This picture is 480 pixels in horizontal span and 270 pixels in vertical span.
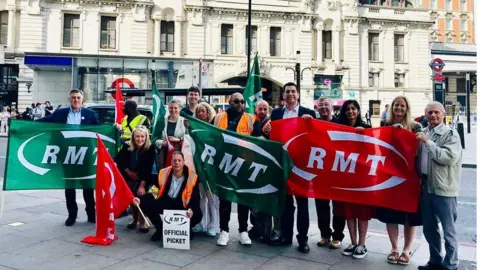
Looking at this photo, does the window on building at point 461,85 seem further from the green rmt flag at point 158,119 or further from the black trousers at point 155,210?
the black trousers at point 155,210

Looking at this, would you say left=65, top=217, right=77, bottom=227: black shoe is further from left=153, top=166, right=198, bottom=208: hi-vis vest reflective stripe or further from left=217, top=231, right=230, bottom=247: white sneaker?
left=217, top=231, right=230, bottom=247: white sneaker

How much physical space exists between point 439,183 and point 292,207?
191cm

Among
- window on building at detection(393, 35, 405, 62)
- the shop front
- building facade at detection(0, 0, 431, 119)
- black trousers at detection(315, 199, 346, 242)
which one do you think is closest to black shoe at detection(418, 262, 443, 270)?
black trousers at detection(315, 199, 346, 242)

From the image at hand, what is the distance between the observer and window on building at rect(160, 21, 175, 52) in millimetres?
38312

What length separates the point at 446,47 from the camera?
59.6 metres

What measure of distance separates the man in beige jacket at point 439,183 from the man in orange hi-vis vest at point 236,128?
7.42ft

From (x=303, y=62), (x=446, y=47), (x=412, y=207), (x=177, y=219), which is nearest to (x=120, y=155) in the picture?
(x=177, y=219)

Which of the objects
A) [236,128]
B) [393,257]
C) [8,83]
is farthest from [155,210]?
[8,83]

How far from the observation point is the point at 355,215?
201 inches

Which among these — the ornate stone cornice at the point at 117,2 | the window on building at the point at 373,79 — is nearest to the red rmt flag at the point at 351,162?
the ornate stone cornice at the point at 117,2

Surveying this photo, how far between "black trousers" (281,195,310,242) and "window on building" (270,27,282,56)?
3682 centimetres

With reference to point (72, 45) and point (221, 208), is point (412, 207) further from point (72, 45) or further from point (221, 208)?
point (72, 45)

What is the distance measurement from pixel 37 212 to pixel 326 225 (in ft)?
17.2

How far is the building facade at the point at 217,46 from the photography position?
27.7 m
